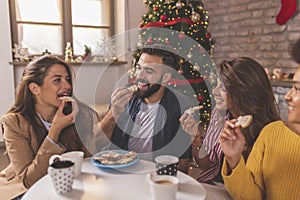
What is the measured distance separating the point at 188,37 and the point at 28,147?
198 centimetres

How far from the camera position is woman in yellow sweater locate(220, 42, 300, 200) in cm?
96

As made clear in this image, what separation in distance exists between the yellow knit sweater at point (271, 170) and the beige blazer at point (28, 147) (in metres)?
0.69

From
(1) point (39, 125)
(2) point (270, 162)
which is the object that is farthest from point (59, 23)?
(2) point (270, 162)

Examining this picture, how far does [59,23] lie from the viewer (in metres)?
3.71

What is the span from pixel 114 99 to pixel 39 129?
37cm

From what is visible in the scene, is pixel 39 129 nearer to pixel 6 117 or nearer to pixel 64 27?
pixel 6 117

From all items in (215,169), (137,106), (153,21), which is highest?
(153,21)

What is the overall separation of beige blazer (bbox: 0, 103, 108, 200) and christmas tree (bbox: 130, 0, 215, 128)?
1.44m

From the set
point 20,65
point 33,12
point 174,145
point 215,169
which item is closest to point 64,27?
point 33,12

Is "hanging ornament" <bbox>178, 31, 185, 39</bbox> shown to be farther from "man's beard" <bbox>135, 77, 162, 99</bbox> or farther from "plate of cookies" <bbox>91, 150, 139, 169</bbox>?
"plate of cookies" <bbox>91, 150, 139, 169</bbox>

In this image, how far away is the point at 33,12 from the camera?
11.5ft

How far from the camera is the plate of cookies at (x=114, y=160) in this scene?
112cm

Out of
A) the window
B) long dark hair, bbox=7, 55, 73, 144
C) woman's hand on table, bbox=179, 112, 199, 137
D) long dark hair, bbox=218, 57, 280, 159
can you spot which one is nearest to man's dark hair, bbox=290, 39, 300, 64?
long dark hair, bbox=218, 57, 280, 159

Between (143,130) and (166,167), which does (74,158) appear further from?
(143,130)
